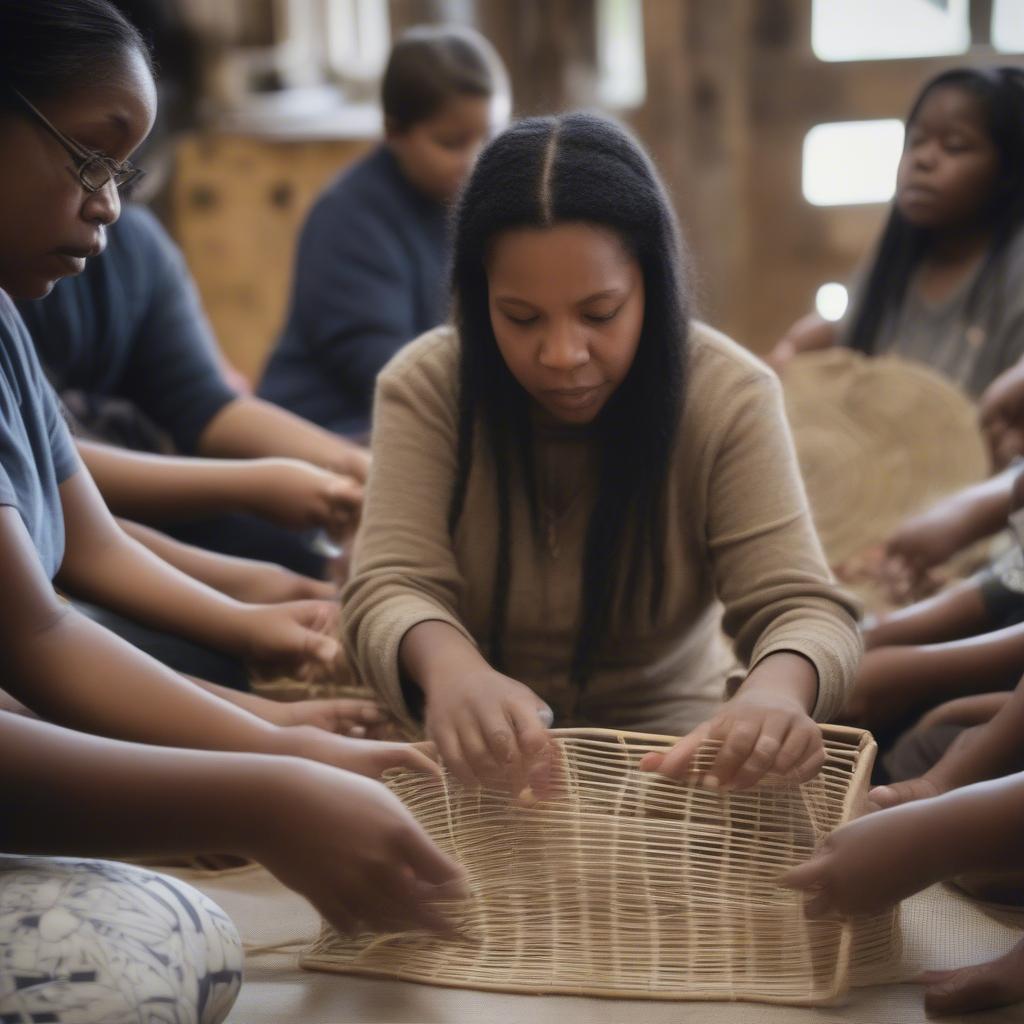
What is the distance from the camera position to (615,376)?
52.1 inches

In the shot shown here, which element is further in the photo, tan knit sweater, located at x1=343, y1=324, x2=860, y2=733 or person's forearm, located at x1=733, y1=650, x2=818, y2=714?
tan knit sweater, located at x1=343, y1=324, x2=860, y2=733

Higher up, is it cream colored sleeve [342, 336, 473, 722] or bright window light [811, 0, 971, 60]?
bright window light [811, 0, 971, 60]

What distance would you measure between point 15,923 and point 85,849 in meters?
0.06

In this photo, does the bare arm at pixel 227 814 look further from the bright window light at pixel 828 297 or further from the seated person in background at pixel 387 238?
the bright window light at pixel 828 297

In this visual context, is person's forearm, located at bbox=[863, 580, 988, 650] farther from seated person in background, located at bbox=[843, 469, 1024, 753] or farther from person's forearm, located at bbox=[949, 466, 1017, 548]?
person's forearm, located at bbox=[949, 466, 1017, 548]

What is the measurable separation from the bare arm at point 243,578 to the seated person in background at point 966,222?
1027 millimetres

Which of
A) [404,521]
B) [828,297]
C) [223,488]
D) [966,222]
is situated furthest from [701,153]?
[404,521]

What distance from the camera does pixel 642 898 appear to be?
1.16 meters

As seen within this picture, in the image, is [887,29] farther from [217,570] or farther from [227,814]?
[227,814]

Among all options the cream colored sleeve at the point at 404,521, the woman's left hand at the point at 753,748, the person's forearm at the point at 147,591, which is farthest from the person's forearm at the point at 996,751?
the person's forearm at the point at 147,591

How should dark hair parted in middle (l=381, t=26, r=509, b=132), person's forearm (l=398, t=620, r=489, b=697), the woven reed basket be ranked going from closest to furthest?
the woven reed basket, person's forearm (l=398, t=620, r=489, b=697), dark hair parted in middle (l=381, t=26, r=509, b=132)

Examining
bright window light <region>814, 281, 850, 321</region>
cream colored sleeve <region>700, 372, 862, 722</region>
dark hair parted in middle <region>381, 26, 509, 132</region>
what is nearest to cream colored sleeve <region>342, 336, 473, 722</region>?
cream colored sleeve <region>700, 372, 862, 722</region>

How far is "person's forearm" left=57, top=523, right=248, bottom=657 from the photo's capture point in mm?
1420

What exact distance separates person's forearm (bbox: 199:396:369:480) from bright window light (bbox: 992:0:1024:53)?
7.76 ft
